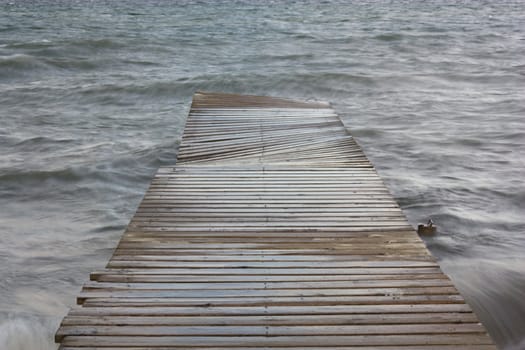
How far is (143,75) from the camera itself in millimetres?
12914

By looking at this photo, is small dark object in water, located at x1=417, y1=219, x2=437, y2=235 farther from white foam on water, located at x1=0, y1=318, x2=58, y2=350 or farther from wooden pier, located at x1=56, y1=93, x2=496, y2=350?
white foam on water, located at x1=0, y1=318, x2=58, y2=350

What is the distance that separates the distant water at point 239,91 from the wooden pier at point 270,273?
93cm

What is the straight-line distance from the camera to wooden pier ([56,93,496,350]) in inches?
109

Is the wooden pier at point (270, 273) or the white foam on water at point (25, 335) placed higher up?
the wooden pier at point (270, 273)

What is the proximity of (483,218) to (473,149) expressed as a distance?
2393 mm

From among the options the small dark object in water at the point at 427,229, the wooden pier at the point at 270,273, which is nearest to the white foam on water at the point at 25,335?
the wooden pier at the point at 270,273

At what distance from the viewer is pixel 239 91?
11695 mm

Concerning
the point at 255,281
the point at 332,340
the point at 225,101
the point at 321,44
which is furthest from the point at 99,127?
the point at 321,44

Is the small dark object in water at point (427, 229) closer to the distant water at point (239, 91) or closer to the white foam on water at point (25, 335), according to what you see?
the distant water at point (239, 91)

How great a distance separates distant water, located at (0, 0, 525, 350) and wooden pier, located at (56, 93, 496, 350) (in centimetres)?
93

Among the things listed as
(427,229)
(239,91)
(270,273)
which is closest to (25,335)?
(270,273)

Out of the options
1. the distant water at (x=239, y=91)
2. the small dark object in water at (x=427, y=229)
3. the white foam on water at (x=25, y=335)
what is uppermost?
the small dark object in water at (x=427, y=229)

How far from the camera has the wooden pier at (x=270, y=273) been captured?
2762 mm

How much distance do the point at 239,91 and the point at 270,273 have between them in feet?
28.4
